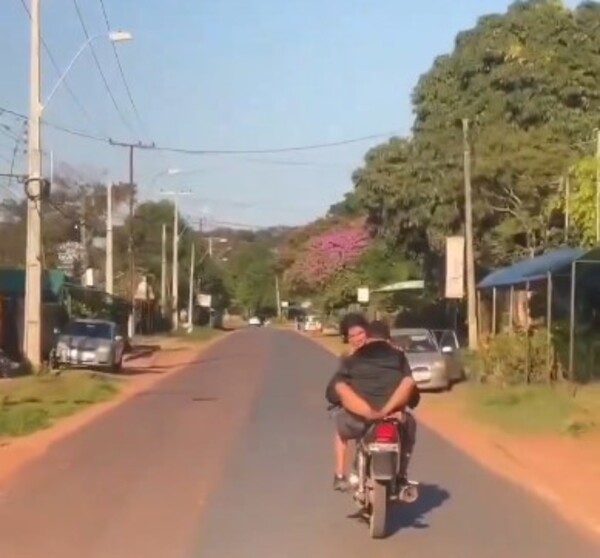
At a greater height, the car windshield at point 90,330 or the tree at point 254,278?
the tree at point 254,278

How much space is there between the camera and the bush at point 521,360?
98.4 feet

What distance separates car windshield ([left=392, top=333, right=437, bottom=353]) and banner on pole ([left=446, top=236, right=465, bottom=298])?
Result: 7.27 meters

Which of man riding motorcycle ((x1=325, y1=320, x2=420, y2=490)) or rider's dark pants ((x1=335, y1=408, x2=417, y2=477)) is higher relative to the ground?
man riding motorcycle ((x1=325, y1=320, x2=420, y2=490))

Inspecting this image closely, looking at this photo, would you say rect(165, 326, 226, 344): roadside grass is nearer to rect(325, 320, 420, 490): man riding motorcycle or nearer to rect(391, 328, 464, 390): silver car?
rect(391, 328, 464, 390): silver car

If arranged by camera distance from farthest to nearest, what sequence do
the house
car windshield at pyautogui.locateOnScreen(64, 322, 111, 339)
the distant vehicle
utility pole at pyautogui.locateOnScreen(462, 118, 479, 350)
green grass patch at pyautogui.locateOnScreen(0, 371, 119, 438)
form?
the distant vehicle, car windshield at pyautogui.locateOnScreen(64, 322, 111, 339), the house, utility pole at pyautogui.locateOnScreen(462, 118, 479, 350), green grass patch at pyautogui.locateOnScreen(0, 371, 119, 438)

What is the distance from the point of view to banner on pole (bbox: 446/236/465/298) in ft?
138

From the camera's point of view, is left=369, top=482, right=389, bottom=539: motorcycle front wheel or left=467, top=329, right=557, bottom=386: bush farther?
left=467, top=329, right=557, bottom=386: bush

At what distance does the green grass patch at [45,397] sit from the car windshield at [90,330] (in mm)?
5575

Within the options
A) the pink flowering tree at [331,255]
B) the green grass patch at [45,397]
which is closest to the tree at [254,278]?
the pink flowering tree at [331,255]

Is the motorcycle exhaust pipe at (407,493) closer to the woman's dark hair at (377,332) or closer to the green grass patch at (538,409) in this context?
the woman's dark hair at (377,332)

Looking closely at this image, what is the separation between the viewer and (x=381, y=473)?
1088cm

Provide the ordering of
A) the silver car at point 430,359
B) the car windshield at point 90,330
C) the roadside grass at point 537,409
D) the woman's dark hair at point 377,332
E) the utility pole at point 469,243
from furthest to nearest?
the car windshield at point 90,330, the utility pole at point 469,243, the silver car at point 430,359, the roadside grass at point 537,409, the woman's dark hair at point 377,332

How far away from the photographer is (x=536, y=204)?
46.0 metres

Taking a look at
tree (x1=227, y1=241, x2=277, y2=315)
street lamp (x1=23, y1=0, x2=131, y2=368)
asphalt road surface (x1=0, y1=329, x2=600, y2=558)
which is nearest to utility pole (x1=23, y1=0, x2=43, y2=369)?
street lamp (x1=23, y1=0, x2=131, y2=368)
